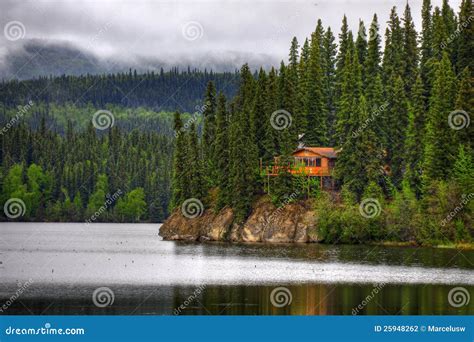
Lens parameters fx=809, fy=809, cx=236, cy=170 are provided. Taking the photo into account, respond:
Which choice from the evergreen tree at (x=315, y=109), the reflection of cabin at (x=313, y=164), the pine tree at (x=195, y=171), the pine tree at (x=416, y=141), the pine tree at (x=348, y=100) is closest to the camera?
the pine tree at (x=416, y=141)

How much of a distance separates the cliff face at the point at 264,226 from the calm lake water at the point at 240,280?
836 centimetres

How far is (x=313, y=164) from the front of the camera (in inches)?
4493

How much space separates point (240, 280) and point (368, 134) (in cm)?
5240

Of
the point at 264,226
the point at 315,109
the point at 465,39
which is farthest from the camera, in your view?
the point at 315,109

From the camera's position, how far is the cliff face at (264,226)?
10594 cm

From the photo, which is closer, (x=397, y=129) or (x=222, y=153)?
(x=397, y=129)

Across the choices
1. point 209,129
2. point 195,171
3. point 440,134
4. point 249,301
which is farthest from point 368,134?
point 249,301

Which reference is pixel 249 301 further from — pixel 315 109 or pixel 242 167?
pixel 315 109

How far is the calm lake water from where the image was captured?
47656 mm

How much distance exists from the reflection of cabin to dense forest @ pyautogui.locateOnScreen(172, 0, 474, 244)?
137cm

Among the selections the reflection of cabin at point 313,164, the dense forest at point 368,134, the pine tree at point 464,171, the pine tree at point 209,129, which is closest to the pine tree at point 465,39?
the dense forest at point 368,134

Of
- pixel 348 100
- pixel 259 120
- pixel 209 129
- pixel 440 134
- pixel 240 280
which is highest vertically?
pixel 348 100

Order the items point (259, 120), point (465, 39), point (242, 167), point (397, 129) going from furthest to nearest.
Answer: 1. point (259, 120)
2. point (397, 129)
3. point (465, 39)
4. point (242, 167)

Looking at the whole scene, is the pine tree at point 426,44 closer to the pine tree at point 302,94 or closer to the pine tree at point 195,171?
the pine tree at point 302,94
